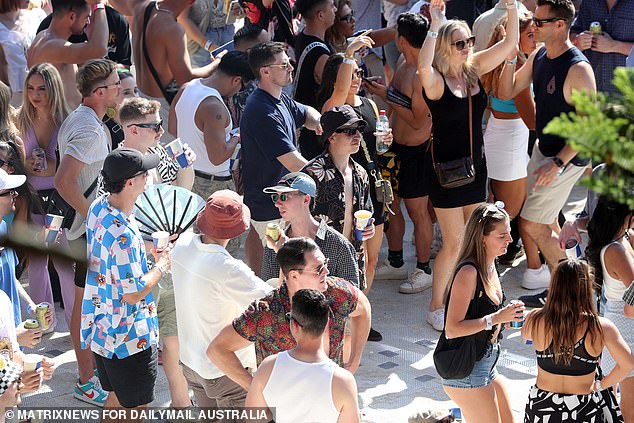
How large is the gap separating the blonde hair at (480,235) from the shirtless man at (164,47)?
3.28 metres

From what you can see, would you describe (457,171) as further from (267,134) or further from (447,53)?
(267,134)

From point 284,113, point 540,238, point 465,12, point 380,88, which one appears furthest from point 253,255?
point 465,12

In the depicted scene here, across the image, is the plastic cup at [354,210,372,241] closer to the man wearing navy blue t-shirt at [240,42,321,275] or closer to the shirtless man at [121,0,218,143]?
the man wearing navy blue t-shirt at [240,42,321,275]

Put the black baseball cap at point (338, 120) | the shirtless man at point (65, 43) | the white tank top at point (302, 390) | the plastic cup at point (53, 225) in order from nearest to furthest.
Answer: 1. the white tank top at point (302, 390)
2. the plastic cup at point (53, 225)
3. the black baseball cap at point (338, 120)
4. the shirtless man at point (65, 43)

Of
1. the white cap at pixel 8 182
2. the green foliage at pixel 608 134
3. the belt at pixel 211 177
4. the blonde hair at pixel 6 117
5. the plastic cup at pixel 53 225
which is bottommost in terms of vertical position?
the belt at pixel 211 177

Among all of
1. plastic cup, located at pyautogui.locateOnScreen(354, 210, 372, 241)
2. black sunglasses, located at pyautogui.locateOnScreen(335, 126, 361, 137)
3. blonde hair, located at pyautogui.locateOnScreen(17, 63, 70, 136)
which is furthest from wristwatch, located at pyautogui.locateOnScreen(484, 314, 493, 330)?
blonde hair, located at pyautogui.locateOnScreen(17, 63, 70, 136)

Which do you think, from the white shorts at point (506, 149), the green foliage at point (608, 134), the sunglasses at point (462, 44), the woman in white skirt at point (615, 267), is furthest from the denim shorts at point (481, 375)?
the green foliage at point (608, 134)

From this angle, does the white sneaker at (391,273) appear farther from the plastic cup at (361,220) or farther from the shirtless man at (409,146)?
the plastic cup at (361,220)

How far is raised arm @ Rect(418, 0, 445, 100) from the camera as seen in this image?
646 cm

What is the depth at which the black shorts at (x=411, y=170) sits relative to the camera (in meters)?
7.46

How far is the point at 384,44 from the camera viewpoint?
904 cm

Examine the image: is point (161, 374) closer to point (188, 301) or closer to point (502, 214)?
point (188, 301)

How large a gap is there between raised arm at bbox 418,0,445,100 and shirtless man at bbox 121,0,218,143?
1798mm

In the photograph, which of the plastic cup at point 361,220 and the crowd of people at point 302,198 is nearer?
the crowd of people at point 302,198
